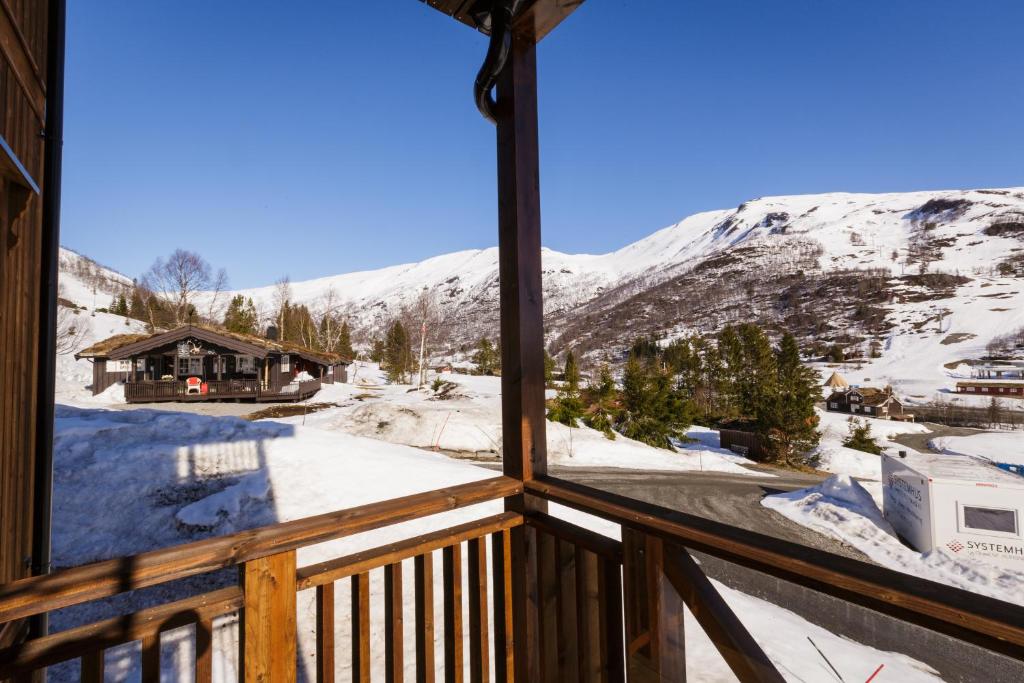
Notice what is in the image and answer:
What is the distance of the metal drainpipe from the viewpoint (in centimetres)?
218

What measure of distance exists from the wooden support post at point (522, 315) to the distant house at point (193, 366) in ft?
61.2

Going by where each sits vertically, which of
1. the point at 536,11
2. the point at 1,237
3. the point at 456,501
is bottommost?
Answer: the point at 456,501

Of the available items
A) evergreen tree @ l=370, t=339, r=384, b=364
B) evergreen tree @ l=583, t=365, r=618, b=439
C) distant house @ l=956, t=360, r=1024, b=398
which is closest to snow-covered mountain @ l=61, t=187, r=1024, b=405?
distant house @ l=956, t=360, r=1024, b=398

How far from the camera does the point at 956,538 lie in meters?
9.30

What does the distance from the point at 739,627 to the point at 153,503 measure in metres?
6.29

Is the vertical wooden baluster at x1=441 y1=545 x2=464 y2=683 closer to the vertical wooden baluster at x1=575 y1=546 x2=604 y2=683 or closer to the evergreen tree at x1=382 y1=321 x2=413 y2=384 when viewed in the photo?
the vertical wooden baluster at x1=575 y1=546 x2=604 y2=683

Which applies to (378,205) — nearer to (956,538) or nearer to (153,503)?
(153,503)

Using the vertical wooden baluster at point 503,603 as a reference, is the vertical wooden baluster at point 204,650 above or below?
above

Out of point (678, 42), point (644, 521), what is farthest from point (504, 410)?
point (678, 42)

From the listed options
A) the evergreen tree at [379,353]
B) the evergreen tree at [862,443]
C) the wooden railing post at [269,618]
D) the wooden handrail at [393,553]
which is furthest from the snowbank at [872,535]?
the evergreen tree at [379,353]

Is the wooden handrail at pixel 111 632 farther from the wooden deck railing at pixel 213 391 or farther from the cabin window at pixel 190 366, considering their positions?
the cabin window at pixel 190 366

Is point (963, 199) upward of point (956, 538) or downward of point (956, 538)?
upward

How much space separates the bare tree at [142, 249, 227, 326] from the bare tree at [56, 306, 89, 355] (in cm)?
473

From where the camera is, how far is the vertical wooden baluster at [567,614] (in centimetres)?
142
